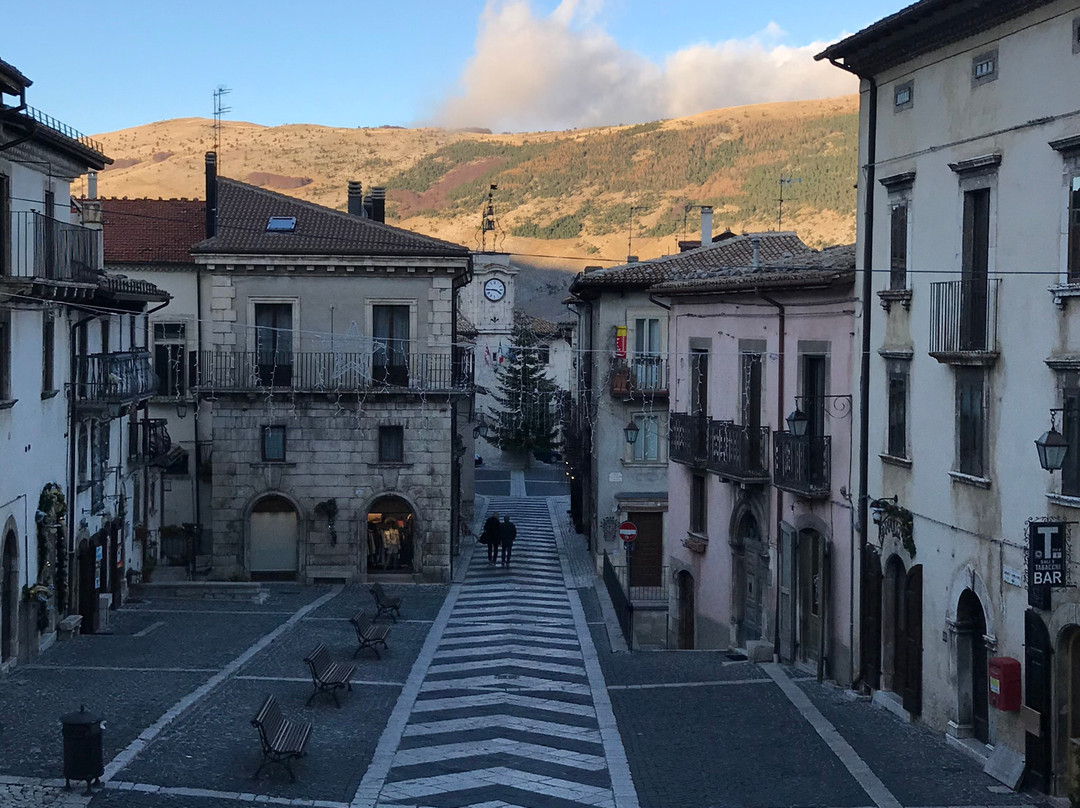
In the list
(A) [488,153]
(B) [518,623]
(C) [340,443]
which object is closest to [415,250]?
(C) [340,443]

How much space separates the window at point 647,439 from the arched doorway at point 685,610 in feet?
31.6

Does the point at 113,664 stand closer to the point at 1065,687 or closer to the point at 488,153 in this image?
the point at 1065,687

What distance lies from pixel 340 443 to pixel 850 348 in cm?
1816

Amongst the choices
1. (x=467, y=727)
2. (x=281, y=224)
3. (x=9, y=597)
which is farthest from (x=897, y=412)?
(x=281, y=224)

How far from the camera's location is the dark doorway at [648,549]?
138ft

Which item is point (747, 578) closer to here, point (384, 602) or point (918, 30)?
point (384, 602)

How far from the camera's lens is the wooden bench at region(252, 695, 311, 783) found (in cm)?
1605

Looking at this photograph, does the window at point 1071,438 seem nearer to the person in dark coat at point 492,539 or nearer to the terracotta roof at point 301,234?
the terracotta roof at point 301,234

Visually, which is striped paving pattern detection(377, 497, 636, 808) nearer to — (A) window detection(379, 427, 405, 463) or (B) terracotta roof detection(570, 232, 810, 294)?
(A) window detection(379, 427, 405, 463)

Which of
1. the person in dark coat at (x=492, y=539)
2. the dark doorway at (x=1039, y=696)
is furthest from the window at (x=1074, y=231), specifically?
the person in dark coat at (x=492, y=539)

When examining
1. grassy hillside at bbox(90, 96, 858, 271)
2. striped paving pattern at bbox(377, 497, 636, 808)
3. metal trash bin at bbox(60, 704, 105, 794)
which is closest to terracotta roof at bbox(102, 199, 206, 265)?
striped paving pattern at bbox(377, 497, 636, 808)

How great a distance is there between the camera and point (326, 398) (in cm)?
3791

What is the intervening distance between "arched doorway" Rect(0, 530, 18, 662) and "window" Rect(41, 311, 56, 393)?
11.0ft

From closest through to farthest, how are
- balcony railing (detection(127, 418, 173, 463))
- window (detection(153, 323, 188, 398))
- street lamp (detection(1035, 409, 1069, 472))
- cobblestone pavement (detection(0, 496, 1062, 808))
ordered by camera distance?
street lamp (detection(1035, 409, 1069, 472)) → cobblestone pavement (detection(0, 496, 1062, 808)) → balcony railing (detection(127, 418, 173, 463)) → window (detection(153, 323, 188, 398))
